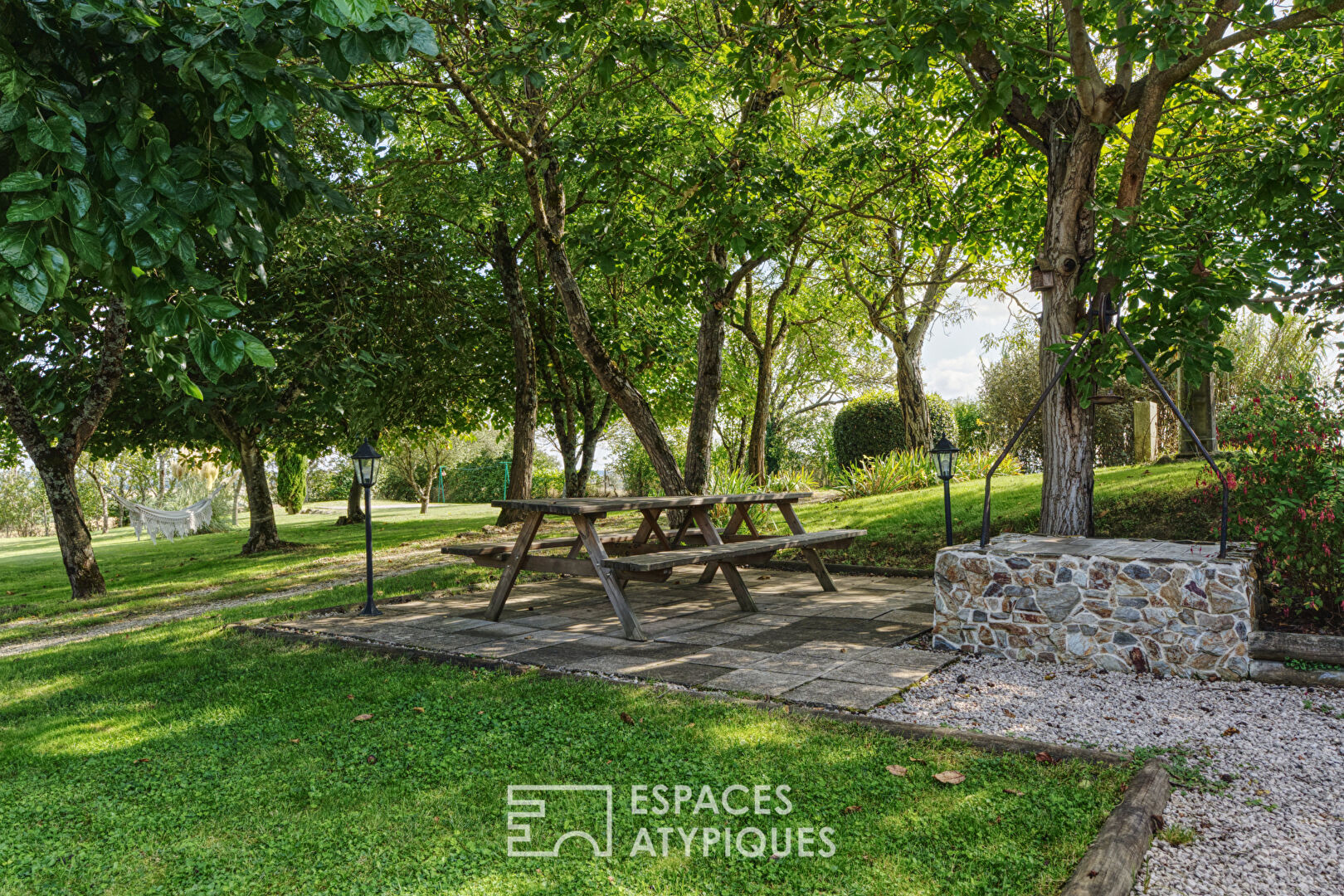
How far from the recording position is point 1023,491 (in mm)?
10578

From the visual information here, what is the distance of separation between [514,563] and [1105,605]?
160 inches

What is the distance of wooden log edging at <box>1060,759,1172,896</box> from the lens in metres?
2.48

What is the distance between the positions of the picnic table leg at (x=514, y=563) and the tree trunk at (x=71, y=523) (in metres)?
6.03

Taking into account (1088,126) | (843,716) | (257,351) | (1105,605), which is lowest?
(843,716)

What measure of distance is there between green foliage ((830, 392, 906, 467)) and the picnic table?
1035cm

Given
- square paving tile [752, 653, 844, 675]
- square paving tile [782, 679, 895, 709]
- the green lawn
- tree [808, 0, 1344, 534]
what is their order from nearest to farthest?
1. square paving tile [782, 679, 895, 709]
2. square paving tile [752, 653, 844, 675]
3. tree [808, 0, 1344, 534]
4. the green lawn

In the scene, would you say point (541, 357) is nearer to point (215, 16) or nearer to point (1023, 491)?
point (1023, 491)

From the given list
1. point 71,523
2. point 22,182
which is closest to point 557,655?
point 22,182

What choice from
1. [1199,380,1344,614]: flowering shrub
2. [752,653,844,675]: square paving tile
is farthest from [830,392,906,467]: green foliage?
[752,653,844,675]: square paving tile

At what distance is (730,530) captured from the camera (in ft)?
26.3

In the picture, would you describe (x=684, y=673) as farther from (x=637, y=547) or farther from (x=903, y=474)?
(x=903, y=474)

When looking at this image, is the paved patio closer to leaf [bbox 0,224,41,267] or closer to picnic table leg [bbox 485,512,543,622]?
picnic table leg [bbox 485,512,543,622]

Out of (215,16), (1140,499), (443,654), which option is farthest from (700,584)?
(215,16)

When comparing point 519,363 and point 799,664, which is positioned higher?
point 519,363
